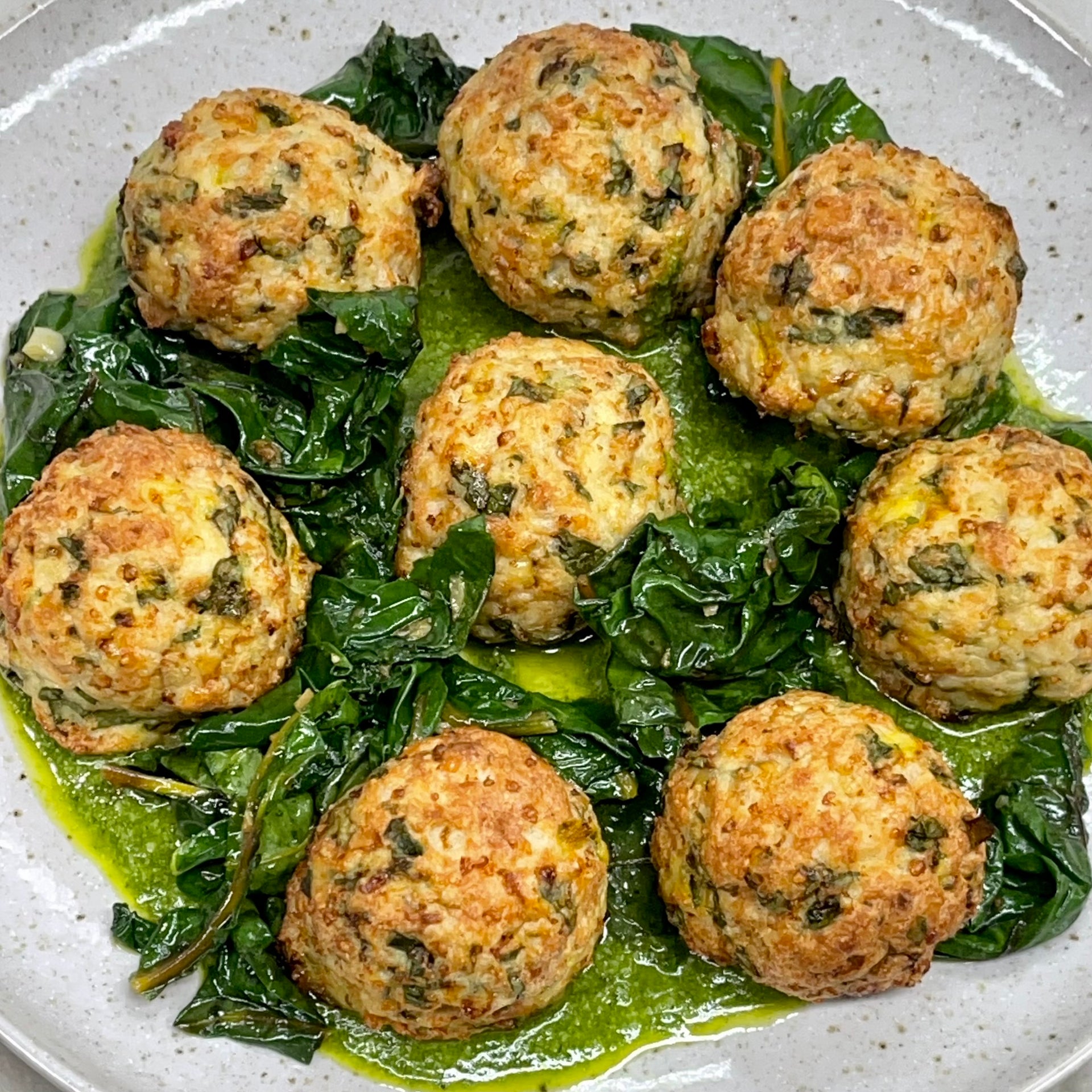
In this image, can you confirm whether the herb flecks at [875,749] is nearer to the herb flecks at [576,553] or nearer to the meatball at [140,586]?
the herb flecks at [576,553]

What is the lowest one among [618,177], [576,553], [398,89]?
[576,553]

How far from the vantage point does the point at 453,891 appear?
317 cm

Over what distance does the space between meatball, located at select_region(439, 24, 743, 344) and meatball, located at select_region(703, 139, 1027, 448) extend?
23cm

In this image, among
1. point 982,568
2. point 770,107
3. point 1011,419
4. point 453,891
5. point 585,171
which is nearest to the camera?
point 453,891

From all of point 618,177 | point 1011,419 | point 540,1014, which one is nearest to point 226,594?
point 540,1014

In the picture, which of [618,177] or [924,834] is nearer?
[924,834]

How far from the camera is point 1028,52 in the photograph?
4332 mm

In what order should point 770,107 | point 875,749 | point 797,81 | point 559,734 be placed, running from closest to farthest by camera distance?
point 875,749, point 559,734, point 770,107, point 797,81

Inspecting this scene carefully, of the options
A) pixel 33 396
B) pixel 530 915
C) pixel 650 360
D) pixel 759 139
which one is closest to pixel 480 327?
pixel 650 360

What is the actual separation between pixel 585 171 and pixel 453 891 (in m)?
1.98

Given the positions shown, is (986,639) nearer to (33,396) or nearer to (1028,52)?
(1028,52)

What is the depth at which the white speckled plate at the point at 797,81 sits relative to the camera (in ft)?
12.2

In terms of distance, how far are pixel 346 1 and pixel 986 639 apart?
2942mm

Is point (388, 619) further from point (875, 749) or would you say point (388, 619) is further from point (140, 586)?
point (875, 749)
